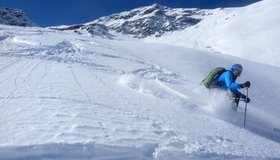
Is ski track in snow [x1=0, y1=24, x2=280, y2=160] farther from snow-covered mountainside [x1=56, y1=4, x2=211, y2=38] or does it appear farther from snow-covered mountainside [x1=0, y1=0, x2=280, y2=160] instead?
snow-covered mountainside [x1=56, y1=4, x2=211, y2=38]

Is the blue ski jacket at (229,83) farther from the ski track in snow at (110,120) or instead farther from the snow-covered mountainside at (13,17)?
the snow-covered mountainside at (13,17)

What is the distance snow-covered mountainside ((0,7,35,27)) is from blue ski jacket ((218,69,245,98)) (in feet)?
333

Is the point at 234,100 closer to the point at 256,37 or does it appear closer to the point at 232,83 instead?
the point at 232,83

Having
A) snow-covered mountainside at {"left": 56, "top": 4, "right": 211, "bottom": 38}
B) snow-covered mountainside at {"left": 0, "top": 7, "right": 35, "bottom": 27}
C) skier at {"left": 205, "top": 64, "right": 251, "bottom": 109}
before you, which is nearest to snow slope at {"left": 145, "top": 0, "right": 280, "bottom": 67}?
skier at {"left": 205, "top": 64, "right": 251, "bottom": 109}

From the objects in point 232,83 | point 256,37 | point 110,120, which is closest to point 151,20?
point 256,37

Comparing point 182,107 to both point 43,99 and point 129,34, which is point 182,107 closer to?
point 43,99

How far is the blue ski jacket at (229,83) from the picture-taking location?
319 inches

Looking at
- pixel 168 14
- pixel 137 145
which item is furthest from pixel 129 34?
pixel 137 145

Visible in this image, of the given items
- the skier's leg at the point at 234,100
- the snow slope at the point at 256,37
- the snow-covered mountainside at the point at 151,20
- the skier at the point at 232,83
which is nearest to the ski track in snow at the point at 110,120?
the skier's leg at the point at 234,100

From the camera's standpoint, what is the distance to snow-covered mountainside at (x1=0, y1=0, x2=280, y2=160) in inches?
175

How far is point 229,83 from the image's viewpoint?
830 centimetres

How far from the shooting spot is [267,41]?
52156 mm

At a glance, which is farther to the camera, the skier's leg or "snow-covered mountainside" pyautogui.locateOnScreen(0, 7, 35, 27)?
"snow-covered mountainside" pyautogui.locateOnScreen(0, 7, 35, 27)

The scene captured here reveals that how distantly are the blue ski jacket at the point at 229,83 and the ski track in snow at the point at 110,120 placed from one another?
18.9 inches
